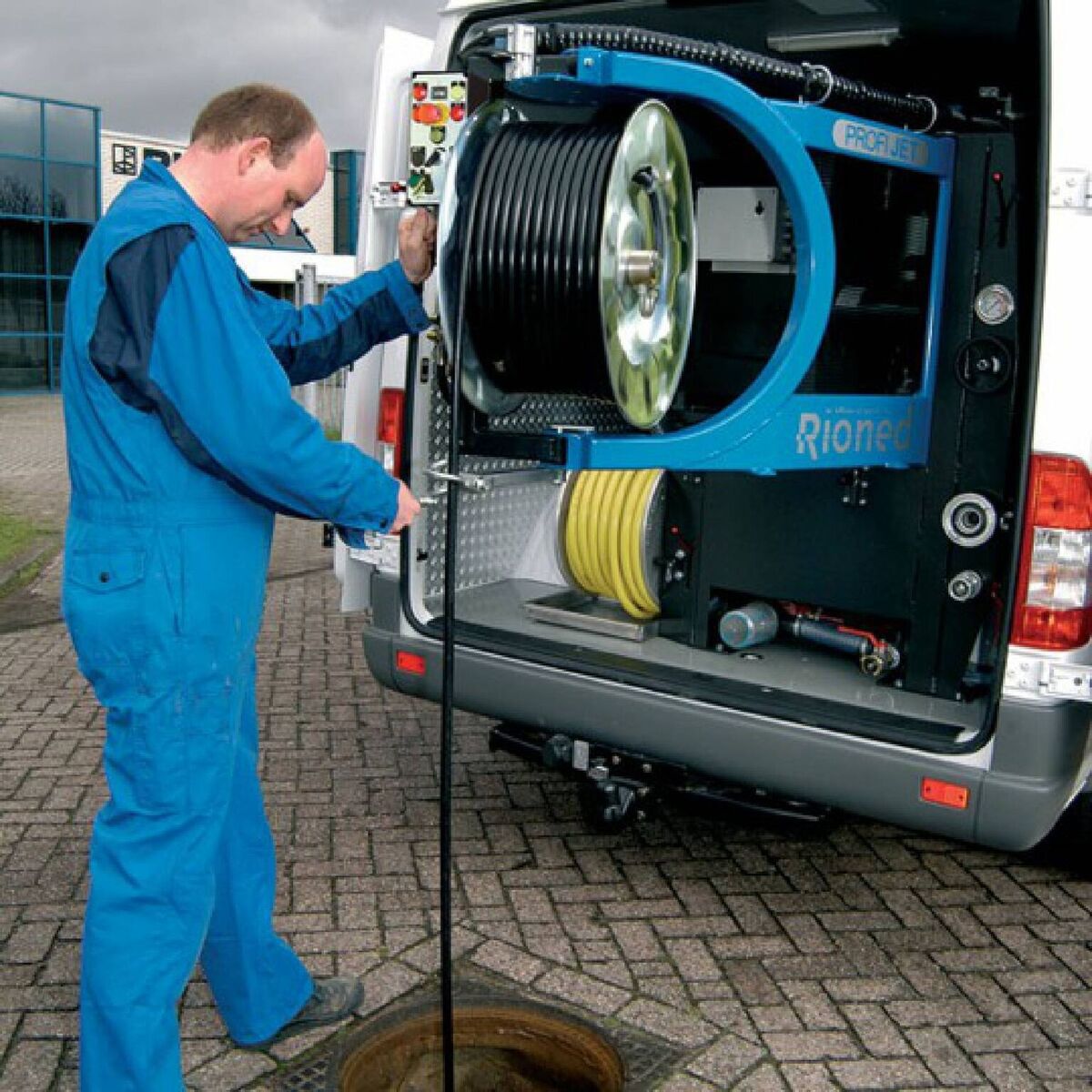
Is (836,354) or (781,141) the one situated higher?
(781,141)

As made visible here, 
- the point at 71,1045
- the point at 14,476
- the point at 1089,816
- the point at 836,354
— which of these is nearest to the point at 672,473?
the point at 836,354

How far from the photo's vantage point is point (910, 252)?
13.0 ft

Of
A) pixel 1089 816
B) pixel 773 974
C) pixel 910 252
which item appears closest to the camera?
pixel 773 974

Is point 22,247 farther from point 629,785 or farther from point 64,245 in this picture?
point 629,785

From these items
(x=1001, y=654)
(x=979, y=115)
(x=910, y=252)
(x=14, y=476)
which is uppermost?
(x=979, y=115)

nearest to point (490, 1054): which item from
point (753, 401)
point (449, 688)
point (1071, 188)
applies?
point (449, 688)

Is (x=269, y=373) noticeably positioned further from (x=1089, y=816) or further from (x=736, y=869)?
(x=1089, y=816)

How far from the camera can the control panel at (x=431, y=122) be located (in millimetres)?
3721

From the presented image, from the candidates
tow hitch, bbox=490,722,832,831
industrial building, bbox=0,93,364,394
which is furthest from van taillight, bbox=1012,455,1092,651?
industrial building, bbox=0,93,364,394

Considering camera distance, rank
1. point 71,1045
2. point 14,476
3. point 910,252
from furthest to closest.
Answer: point 14,476
point 910,252
point 71,1045

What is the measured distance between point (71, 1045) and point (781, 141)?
267 centimetres

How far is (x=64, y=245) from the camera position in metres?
27.2

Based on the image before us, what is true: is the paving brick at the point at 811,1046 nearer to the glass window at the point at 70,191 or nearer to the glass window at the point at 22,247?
A: the glass window at the point at 22,247

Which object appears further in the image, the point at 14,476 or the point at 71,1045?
the point at 14,476
